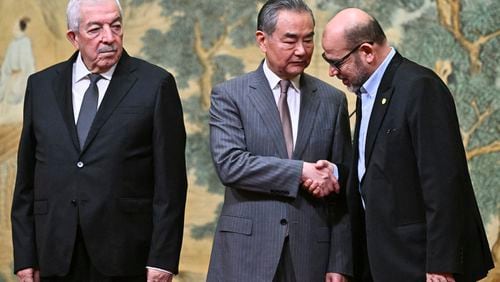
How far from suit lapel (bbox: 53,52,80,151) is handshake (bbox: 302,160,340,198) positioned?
93 cm

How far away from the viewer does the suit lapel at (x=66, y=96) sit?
430 centimetres

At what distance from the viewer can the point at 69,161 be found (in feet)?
14.0

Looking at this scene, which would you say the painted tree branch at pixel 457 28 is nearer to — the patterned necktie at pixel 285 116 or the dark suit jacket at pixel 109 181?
the patterned necktie at pixel 285 116

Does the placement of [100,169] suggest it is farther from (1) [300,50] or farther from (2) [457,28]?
(2) [457,28]

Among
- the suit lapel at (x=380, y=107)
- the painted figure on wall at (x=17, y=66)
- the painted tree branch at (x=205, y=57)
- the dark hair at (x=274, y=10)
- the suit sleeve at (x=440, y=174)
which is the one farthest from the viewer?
the painted figure on wall at (x=17, y=66)

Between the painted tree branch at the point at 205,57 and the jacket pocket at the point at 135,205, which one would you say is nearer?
the jacket pocket at the point at 135,205

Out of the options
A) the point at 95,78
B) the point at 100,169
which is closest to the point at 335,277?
the point at 100,169

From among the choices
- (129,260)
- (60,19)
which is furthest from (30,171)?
(60,19)

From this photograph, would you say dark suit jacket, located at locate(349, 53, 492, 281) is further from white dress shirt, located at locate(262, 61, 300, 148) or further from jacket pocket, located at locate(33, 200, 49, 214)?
jacket pocket, located at locate(33, 200, 49, 214)

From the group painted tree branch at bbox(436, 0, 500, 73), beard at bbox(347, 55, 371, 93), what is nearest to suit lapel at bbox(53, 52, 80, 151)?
beard at bbox(347, 55, 371, 93)

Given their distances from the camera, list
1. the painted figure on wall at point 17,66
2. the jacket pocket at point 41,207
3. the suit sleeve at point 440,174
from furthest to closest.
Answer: the painted figure on wall at point 17,66
the jacket pocket at point 41,207
the suit sleeve at point 440,174

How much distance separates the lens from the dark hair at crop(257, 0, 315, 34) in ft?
14.6

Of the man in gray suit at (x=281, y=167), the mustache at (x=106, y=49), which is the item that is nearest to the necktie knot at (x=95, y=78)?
the mustache at (x=106, y=49)

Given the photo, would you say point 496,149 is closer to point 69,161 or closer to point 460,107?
Result: point 460,107
